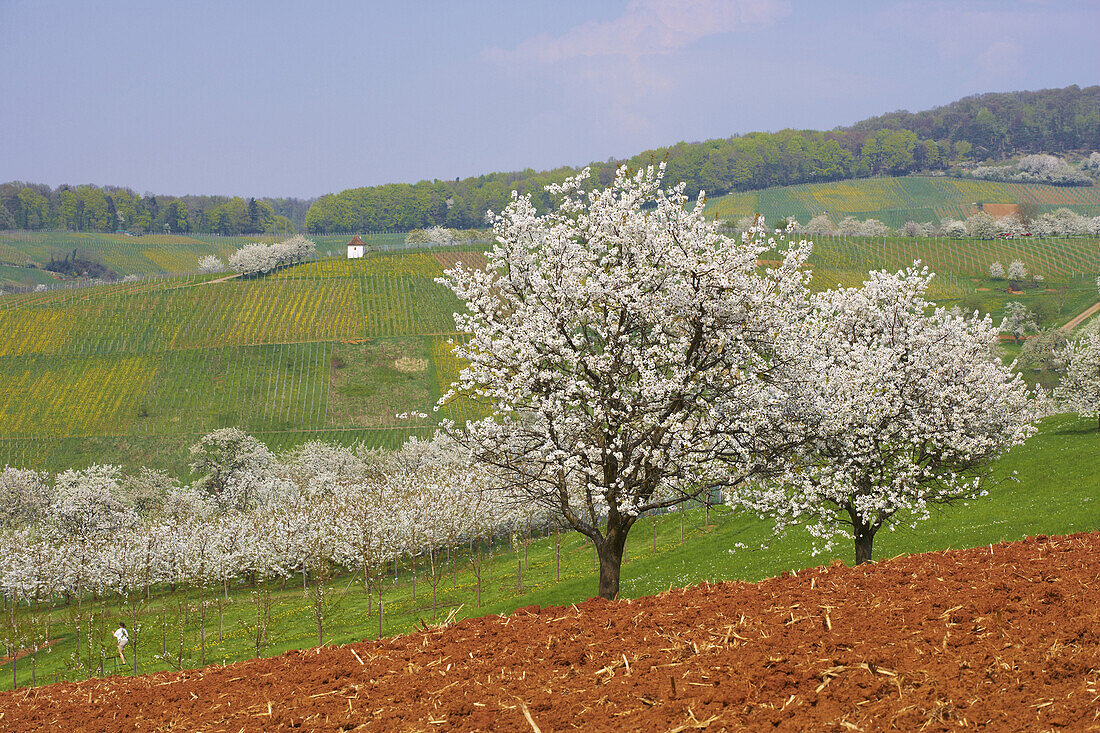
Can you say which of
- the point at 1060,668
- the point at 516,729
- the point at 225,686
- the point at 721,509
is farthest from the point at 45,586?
the point at 1060,668

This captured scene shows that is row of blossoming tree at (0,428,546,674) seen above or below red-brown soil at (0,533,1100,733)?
below

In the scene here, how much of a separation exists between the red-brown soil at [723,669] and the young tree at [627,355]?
6638 millimetres

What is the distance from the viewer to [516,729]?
22.5 ft

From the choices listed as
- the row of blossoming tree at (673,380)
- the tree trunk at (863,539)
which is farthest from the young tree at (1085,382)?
the tree trunk at (863,539)

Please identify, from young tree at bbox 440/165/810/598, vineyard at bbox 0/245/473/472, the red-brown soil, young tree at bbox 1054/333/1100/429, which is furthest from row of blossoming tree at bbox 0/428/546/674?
young tree at bbox 1054/333/1100/429

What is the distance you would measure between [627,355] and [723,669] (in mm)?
10852

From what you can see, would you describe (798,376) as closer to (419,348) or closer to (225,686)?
(225,686)

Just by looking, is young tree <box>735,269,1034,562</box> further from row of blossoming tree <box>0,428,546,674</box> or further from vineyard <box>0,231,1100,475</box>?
vineyard <box>0,231,1100,475</box>

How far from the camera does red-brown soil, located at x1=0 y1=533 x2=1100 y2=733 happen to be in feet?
20.9

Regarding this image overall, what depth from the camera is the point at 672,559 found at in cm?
3981

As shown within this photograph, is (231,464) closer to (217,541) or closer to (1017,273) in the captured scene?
(217,541)

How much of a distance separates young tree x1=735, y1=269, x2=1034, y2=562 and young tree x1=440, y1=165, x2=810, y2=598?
1939mm

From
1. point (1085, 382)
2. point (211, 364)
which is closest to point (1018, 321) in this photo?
point (1085, 382)

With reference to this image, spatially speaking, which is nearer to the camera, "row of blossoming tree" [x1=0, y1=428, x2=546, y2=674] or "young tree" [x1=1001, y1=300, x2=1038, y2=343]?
"row of blossoming tree" [x1=0, y1=428, x2=546, y2=674]
